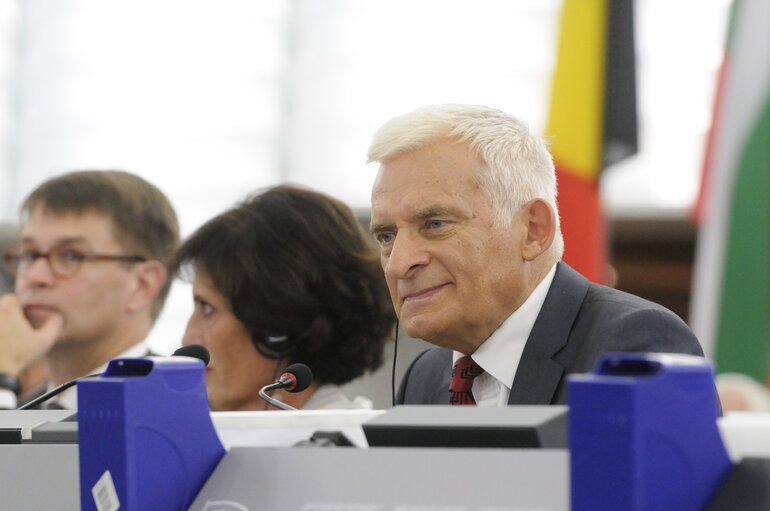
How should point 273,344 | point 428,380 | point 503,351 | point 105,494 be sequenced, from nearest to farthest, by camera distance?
point 105,494, point 503,351, point 428,380, point 273,344

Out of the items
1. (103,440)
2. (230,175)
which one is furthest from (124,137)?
(103,440)

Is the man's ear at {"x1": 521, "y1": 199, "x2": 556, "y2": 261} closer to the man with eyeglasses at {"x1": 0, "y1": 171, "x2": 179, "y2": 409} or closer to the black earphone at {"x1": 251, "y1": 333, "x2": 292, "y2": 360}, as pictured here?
the black earphone at {"x1": 251, "y1": 333, "x2": 292, "y2": 360}

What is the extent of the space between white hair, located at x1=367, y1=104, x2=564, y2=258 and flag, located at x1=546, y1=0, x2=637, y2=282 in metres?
1.52

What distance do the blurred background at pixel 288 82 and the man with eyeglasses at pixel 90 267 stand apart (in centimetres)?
266

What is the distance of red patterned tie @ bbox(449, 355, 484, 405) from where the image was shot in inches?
75.5

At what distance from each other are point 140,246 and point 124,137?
10.0 ft

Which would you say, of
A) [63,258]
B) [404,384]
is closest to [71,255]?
[63,258]

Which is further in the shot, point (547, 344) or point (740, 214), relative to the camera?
point (740, 214)

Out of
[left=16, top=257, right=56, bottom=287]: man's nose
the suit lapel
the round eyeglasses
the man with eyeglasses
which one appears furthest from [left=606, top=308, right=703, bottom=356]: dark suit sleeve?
[left=16, top=257, right=56, bottom=287]: man's nose

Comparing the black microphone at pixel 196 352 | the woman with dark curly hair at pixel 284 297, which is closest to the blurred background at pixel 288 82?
the woman with dark curly hair at pixel 284 297

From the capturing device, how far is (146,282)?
Result: 2996 mm

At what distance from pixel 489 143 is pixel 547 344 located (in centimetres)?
41

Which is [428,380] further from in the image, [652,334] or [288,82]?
[288,82]

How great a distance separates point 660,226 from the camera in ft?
21.4
